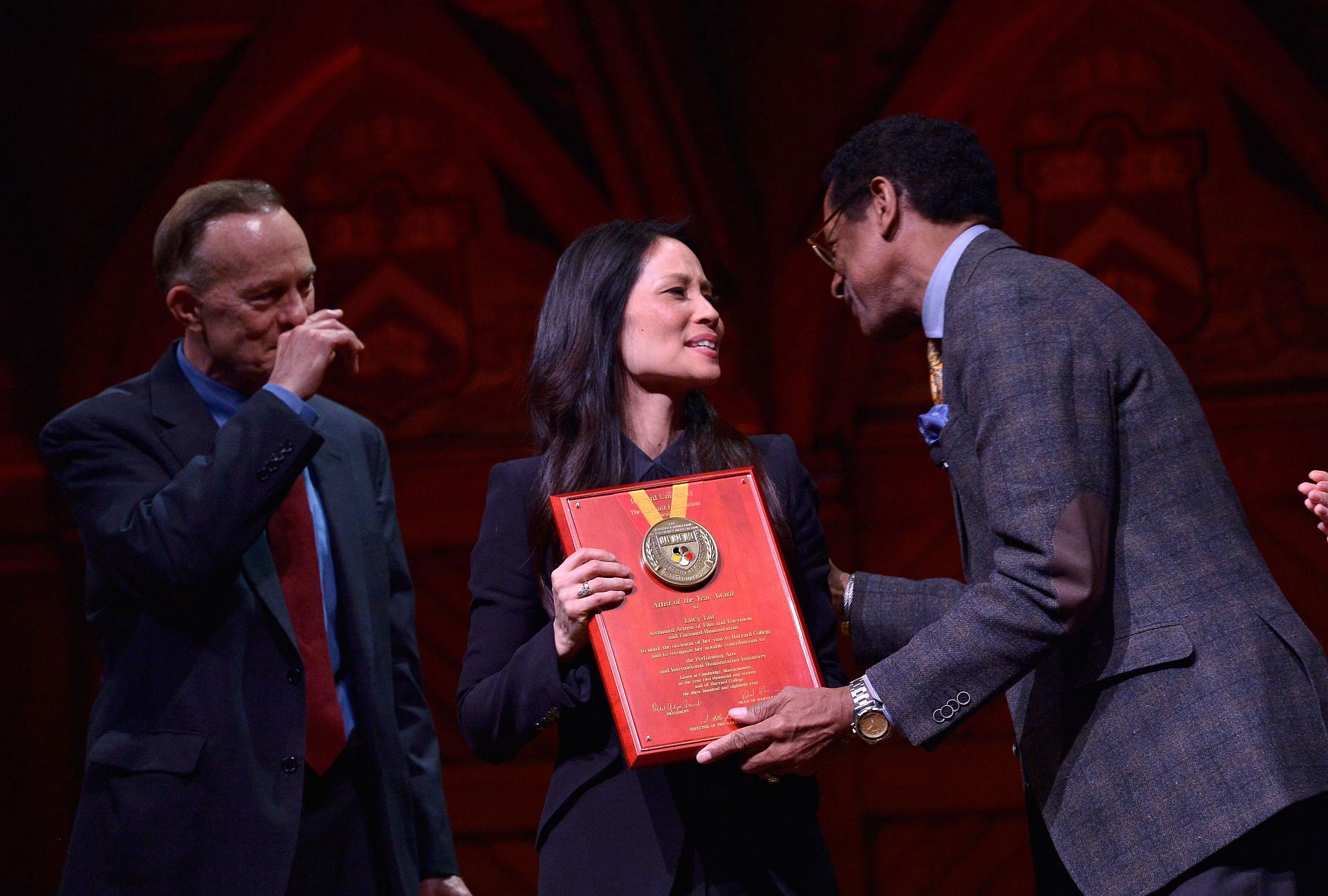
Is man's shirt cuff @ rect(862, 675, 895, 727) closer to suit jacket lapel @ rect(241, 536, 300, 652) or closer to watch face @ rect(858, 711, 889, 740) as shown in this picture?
watch face @ rect(858, 711, 889, 740)

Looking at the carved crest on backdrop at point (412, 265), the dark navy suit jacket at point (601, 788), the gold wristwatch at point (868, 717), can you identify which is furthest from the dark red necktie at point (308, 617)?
the carved crest on backdrop at point (412, 265)

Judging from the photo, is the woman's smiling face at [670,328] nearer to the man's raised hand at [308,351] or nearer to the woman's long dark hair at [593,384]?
the woman's long dark hair at [593,384]

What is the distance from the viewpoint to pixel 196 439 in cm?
235

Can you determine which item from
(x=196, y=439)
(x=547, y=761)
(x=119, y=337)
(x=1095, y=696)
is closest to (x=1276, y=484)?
(x=547, y=761)

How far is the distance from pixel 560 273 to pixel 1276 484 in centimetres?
482

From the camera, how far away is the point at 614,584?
Result: 180 cm

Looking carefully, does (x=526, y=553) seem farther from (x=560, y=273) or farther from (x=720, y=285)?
(x=720, y=285)

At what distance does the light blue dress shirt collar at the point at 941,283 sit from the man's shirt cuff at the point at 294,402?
1106 millimetres

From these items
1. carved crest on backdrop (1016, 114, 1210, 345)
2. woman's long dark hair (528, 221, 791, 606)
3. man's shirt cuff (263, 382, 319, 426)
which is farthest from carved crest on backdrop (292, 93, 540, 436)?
woman's long dark hair (528, 221, 791, 606)

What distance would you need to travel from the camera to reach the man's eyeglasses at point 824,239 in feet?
7.50

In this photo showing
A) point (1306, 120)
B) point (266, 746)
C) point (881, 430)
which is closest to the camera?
point (266, 746)

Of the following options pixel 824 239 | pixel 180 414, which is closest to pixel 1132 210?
pixel 824 239

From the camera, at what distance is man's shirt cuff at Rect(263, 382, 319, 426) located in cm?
229

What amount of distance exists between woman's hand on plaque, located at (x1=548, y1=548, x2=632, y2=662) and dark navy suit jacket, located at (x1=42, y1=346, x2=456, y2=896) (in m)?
0.67
